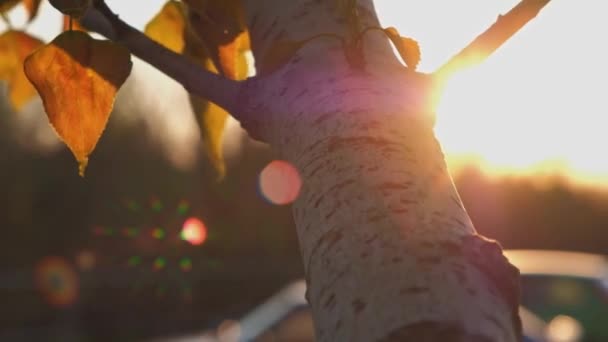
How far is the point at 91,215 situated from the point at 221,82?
2007 centimetres

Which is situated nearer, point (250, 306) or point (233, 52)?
point (233, 52)

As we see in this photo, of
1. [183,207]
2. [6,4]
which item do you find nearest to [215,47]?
[6,4]

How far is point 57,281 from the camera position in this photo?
60.5 feet

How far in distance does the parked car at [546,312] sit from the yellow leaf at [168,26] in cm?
675

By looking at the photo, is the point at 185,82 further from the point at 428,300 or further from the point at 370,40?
the point at 428,300

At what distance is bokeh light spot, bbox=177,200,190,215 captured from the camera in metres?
18.7

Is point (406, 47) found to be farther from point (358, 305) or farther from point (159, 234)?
point (159, 234)

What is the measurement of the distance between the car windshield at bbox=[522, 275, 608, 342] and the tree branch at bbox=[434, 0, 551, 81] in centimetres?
823

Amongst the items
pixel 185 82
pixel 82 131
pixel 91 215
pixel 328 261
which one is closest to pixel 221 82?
pixel 185 82

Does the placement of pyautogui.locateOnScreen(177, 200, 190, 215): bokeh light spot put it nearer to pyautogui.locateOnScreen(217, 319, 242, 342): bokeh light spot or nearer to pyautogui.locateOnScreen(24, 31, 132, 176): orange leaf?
pyautogui.locateOnScreen(217, 319, 242, 342): bokeh light spot

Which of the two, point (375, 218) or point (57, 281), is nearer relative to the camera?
point (375, 218)

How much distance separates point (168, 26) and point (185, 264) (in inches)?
686

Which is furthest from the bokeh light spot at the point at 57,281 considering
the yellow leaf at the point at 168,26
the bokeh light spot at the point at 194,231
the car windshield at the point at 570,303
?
the yellow leaf at the point at 168,26

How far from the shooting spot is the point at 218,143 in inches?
45.3
